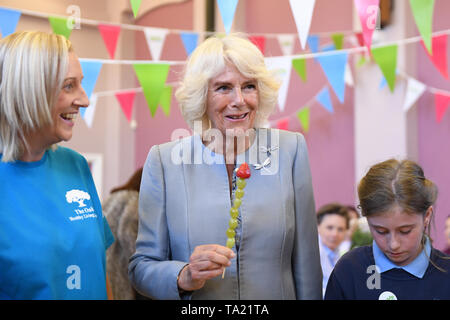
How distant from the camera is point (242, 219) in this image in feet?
5.18

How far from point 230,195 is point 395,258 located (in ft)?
1.56

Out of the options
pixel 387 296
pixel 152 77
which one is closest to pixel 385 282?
pixel 387 296

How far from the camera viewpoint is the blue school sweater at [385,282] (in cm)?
161

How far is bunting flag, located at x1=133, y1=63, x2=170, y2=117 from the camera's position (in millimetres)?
3139

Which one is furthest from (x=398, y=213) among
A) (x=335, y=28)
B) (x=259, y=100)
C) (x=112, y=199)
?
(x=335, y=28)

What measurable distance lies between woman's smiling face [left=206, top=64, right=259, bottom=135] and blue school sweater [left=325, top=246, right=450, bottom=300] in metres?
0.48

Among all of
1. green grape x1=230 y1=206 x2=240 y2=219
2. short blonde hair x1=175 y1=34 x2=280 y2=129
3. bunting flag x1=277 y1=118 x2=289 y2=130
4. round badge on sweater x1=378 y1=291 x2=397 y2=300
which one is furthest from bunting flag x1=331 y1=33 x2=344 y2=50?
green grape x1=230 y1=206 x2=240 y2=219

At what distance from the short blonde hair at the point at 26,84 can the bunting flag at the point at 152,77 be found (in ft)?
5.58

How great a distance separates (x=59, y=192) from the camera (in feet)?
4.83

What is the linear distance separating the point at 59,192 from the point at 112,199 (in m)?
1.03

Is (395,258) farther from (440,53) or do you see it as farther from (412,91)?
(412,91)

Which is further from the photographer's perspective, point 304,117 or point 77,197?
point 304,117

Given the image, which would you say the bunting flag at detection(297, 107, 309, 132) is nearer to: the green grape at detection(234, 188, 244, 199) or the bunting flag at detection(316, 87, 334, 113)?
the bunting flag at detection(316, 87, 334, 113)

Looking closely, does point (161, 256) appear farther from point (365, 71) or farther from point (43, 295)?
point (365, 71)
